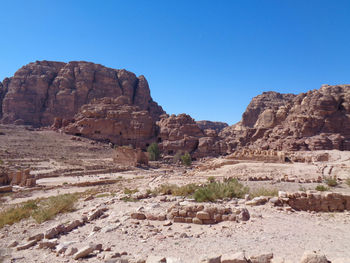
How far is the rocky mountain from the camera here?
49834 mm

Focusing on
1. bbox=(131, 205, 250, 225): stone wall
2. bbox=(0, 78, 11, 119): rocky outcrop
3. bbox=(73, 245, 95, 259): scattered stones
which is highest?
bbox=(0, 78, 11, 119): rocky outcrop

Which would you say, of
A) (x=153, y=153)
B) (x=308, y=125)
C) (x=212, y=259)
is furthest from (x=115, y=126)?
(x=212, y=259)

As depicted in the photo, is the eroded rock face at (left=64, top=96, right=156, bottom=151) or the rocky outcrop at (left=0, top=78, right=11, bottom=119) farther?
the rocky outcrop at (left=0, top=78, right=11, bottom=119)

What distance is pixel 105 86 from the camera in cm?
8525

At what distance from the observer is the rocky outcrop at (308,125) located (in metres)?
44.7

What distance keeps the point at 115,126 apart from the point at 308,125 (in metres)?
41.1

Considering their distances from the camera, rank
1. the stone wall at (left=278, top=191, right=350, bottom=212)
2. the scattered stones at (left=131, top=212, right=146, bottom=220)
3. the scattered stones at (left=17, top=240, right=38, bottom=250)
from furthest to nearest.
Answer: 1. the stone wall at (left=278, top=191, right=350, bottom=212)
2. the scattered stones at (left=131, top=212, right=146, bottom=220)
3. the scattered stones at (left=17, top=240, right=38, bottom=250)

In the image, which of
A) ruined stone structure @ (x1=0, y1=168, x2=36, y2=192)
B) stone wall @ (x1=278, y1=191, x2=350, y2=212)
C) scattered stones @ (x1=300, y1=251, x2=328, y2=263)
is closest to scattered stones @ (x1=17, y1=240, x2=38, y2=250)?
scattered stones @ (x1=300, y1=251, x2=328, y2=263)

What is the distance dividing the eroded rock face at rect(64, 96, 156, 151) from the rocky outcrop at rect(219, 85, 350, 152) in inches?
789

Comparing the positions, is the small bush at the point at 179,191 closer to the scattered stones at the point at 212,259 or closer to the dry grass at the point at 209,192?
the dry grass at the point at 209,192

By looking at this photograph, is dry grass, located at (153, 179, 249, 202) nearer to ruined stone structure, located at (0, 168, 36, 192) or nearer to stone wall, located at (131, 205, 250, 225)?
stone wall, located at (131, 205, 250, 225)

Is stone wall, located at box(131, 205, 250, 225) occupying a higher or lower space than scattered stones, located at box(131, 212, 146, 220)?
higher

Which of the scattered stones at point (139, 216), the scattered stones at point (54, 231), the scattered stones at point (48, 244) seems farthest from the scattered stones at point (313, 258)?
the scattered stones at point (54, 231)

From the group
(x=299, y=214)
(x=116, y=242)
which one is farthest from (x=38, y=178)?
(x=299, y=214)
